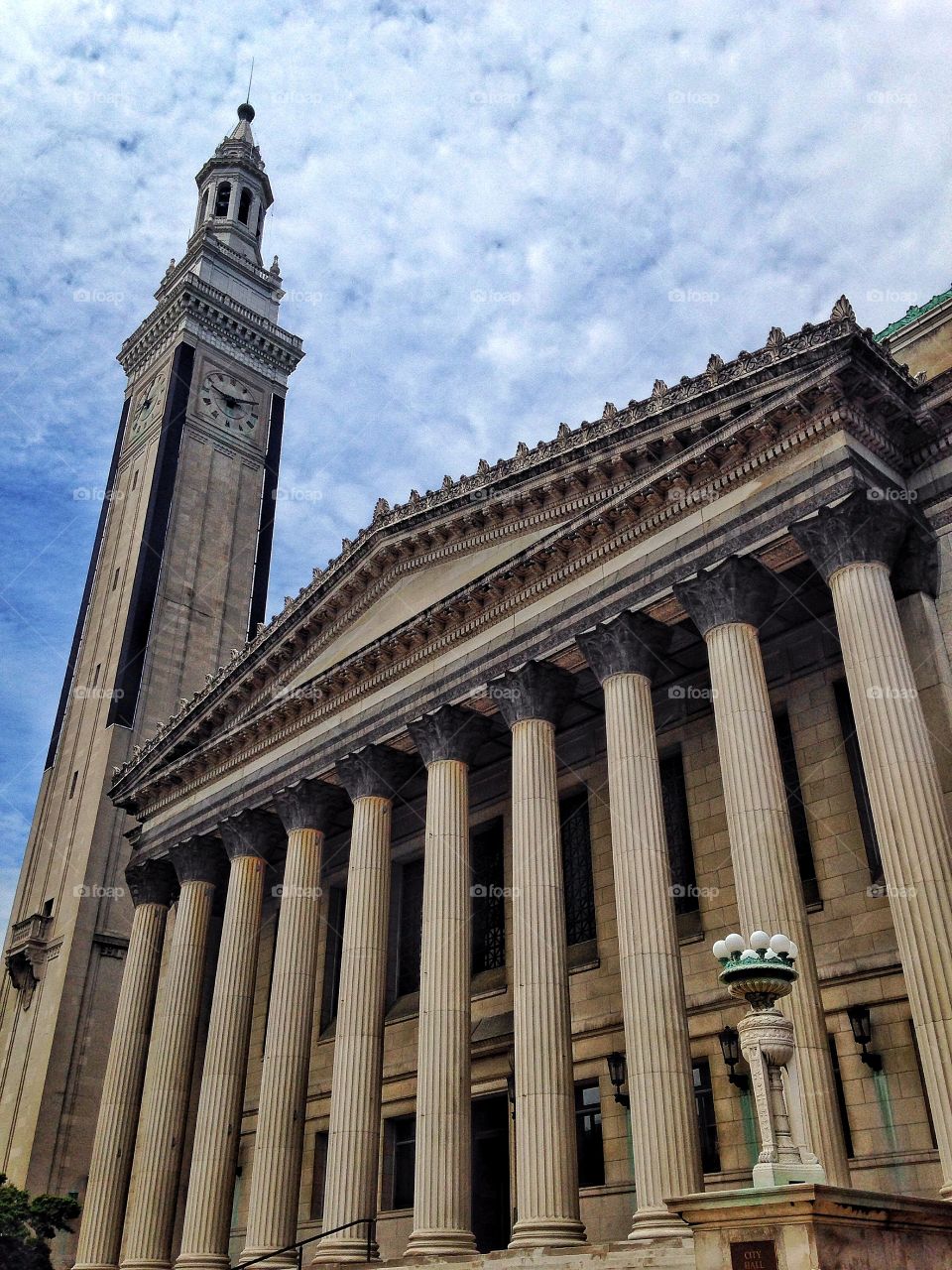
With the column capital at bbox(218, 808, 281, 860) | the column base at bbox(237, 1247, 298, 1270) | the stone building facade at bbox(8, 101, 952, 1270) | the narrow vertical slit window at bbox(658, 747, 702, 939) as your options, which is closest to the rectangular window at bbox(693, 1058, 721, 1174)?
the stone building facade at bbox(8, 101, 952, 1270)

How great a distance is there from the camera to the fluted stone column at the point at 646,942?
55.2ft

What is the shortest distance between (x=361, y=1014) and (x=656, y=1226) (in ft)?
27.0

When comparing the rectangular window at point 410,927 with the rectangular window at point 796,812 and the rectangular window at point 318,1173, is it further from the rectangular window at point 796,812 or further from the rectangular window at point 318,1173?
the rectangular window at point 796,812

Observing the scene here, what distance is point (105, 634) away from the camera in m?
45.0

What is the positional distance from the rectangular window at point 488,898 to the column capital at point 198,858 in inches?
283

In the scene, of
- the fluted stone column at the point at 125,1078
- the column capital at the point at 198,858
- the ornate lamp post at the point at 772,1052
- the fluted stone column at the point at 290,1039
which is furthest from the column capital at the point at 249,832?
the ornate lamp post at the point at 772,1052

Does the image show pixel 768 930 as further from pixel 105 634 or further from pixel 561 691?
pixel 105 634

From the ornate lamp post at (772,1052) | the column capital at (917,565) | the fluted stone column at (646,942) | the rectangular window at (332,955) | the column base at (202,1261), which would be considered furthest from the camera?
the rectangular window at (332,955)

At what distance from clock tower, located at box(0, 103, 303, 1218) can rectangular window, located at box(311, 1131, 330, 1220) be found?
1051 cm

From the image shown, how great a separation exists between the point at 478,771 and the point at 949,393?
14.0m

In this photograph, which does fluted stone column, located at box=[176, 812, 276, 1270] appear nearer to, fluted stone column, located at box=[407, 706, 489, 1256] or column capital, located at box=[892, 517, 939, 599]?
fluted stone column, located at box=[407, 706, 489, 1256]

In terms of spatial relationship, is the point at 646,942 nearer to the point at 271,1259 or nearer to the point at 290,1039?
the point at 290,1039

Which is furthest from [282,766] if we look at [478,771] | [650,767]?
[650,767]

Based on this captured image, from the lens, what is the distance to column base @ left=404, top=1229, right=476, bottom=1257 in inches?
749
